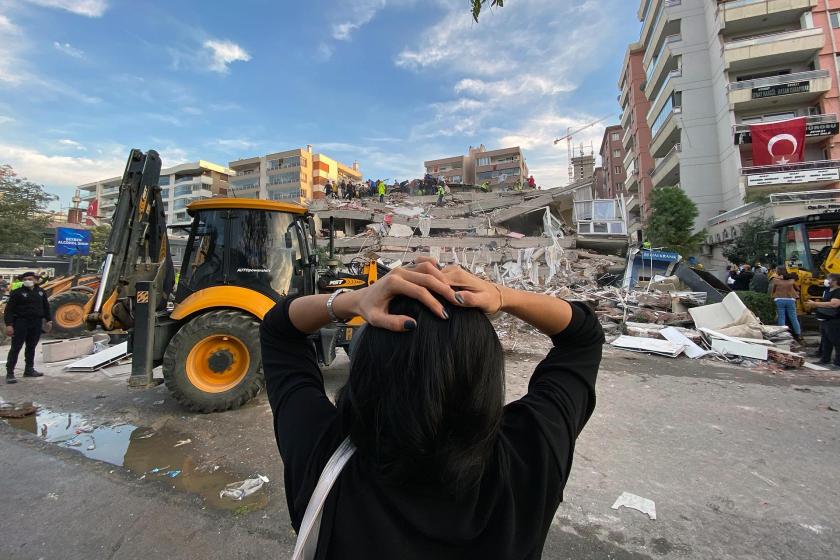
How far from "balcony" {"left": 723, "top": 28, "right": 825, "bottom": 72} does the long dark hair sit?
32.5 metres

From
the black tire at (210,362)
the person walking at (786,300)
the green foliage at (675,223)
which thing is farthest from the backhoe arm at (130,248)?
the green foliage at (675,223)

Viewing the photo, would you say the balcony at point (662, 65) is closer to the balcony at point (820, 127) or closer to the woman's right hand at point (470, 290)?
the balcony at point (820, 127)

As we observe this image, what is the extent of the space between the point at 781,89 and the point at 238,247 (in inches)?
1195

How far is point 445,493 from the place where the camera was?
733mm

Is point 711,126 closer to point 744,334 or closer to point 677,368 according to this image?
point 744,334

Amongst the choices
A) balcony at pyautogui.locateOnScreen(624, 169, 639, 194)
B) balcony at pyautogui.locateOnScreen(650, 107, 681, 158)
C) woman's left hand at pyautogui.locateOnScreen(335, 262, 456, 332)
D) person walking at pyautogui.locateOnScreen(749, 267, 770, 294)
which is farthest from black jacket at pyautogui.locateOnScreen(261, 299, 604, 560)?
balcony at pyautogui.locateOnScreen(624, 169, 639, 194)

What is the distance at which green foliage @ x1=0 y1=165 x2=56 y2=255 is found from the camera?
2145cm

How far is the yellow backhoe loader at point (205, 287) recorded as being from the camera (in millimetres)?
4465

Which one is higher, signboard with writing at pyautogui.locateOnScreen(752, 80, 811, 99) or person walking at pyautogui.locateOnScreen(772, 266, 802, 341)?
signboard with writing at pyautogui.locateOnScreen(752, 80, 811, 99)

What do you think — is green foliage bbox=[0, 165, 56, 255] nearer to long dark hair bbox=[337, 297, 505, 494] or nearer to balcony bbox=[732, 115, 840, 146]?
long dark hair bbox=[337, 297, 505, 494]

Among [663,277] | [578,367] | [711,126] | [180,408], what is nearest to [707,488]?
[578,367]

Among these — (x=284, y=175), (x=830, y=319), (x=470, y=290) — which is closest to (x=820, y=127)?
(x=830, y=319)

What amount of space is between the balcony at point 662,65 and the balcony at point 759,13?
3.33 metres

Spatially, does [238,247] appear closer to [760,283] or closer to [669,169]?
[760,283]
